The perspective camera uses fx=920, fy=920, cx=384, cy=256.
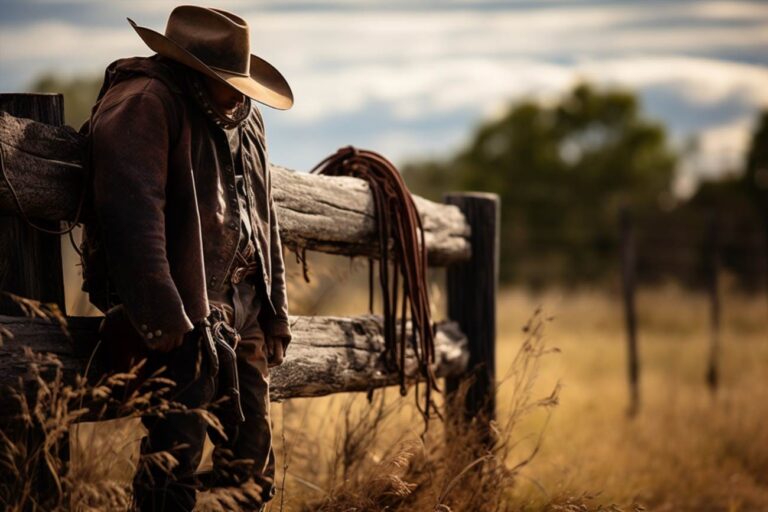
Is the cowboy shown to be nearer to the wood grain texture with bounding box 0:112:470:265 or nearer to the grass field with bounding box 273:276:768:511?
the wood grain texture with bounding box 0:112:470:265

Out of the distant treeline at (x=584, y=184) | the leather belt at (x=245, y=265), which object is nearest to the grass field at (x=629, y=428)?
the leather belt at (x=245, y=265)

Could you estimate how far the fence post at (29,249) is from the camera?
2.71 m

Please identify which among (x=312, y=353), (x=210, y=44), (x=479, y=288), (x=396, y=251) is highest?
(x=210, y=44)

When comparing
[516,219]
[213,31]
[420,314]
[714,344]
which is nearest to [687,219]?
[516,219]

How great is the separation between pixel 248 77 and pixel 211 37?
0.55 ft

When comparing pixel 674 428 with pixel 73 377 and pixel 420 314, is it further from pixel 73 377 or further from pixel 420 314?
pixel 73 377

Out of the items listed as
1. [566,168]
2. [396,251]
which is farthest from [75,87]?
[396,251]

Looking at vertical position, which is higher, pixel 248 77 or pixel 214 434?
pixel 248 77

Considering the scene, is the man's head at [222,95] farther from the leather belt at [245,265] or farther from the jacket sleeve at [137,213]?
the leather belt at [245,265]

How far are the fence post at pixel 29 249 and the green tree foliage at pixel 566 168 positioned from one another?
20624mm

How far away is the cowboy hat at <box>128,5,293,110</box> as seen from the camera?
Answer: 8.89 feet

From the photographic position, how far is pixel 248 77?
2.88 m

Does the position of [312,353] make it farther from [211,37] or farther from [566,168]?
[566,168]

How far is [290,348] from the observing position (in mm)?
3635
